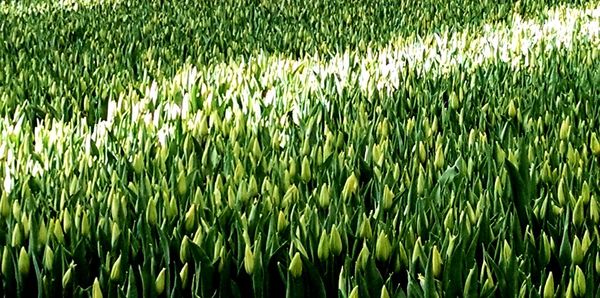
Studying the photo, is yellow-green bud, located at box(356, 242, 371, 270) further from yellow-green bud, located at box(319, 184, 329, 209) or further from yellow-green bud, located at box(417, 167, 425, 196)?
yellow-green bud, located at box(417, 167, 425, 196)

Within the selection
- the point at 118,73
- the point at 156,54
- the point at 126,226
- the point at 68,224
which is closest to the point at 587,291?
the point at 126,226

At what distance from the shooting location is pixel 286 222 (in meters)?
1.88

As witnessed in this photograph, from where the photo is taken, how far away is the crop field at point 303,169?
1679 mm

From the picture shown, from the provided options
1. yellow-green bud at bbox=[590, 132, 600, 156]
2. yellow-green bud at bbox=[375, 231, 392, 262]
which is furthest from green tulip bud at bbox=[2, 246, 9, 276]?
yellow-green bud at bbox=[590, 132, 600, 156]

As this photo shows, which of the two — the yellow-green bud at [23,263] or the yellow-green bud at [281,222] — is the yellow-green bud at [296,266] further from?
the yellow-green bud at [23,263]

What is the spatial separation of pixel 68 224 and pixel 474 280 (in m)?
0.90

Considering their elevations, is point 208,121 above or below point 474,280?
below

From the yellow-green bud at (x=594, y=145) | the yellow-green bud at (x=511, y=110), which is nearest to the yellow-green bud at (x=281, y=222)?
the yellow-green bud at (x=594, y=145)

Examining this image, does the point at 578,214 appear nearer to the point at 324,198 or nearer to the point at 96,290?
the point at 324,198

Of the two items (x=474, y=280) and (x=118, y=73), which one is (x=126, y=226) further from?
(x=118, y=73)

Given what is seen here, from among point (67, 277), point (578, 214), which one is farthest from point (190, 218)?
point (578, 214)

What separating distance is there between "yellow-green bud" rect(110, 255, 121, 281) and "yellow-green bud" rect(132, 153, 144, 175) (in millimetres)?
743

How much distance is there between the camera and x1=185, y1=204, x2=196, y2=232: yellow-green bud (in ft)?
6.23

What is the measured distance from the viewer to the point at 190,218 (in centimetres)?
190
